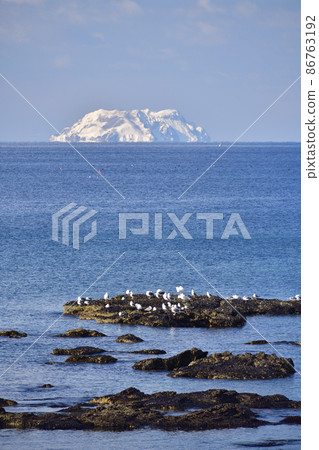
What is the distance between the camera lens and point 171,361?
3397 centimetres

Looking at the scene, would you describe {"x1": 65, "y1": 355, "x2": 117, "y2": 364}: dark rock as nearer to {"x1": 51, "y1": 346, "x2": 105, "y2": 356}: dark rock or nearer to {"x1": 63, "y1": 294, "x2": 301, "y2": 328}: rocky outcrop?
{"x1": 51, "y1": 346, "x2": 105, "y2": 356}: dark rock

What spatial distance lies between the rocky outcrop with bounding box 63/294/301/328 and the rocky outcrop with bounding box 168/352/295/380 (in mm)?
7700

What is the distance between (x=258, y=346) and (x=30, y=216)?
188 ft

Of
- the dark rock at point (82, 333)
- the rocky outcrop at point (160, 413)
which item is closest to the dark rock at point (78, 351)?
the dark rock at point (82, 333)

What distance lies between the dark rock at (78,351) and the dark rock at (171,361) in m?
2.72

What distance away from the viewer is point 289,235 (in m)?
81.2

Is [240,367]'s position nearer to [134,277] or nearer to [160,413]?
[160,413]

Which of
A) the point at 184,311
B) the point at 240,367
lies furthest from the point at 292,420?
the point at 184,311

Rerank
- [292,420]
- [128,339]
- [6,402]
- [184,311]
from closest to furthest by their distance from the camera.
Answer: [292,420] → [6,402] → [128,339] → [184,311]

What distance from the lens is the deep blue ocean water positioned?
2878 centimetres

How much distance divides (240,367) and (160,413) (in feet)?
21.3

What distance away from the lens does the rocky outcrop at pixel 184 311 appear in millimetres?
41906

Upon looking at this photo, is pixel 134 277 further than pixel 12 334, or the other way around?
pixel 134 277
